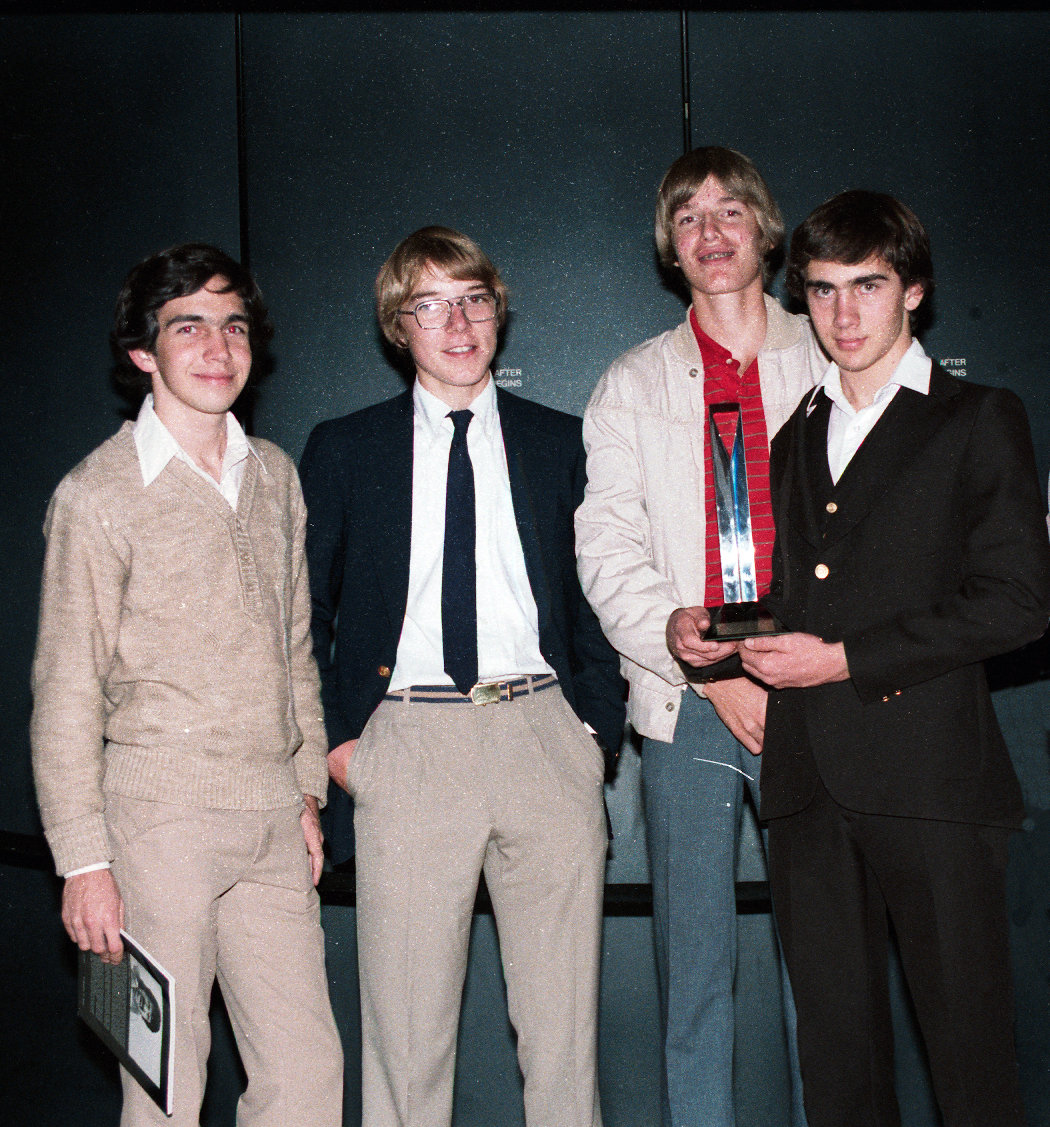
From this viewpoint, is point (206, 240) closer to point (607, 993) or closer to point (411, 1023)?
point (411, 1023)

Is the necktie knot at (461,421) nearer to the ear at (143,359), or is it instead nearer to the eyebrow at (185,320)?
the eyebrow at (185,320)

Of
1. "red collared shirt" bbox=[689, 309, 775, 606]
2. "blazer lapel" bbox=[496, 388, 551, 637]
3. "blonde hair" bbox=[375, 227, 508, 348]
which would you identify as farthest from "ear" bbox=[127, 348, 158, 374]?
"red collared shirt" bbox=[689, 309, 775, 606]

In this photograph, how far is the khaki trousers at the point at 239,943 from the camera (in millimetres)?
2193

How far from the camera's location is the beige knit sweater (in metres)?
2.20

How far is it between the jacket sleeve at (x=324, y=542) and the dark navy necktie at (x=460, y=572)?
269 mm

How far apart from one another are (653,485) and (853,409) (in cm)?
49

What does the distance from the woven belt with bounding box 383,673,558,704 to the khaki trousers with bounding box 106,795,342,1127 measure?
1.20 ft

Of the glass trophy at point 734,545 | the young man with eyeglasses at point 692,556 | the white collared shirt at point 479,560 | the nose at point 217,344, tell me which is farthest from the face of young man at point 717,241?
the nose at point 217,344

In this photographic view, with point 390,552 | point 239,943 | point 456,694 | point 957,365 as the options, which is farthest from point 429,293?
point 957,365

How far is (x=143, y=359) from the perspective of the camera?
245 cm

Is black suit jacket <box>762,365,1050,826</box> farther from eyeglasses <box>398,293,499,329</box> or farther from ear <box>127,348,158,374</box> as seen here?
ear <box>127,348,158,374</box>

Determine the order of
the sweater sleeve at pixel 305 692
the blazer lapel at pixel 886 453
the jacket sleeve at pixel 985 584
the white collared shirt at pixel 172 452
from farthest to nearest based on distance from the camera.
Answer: the sweater sleeve at pixel 305 692 → the white collared shirt at pixel 172 452 → the blazer lapel at pixel 886 453 → the jacket sleeve at pixel 985 584

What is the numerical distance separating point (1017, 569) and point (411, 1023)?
156 cm

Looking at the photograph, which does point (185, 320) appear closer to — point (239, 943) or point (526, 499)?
point (526, 499)
